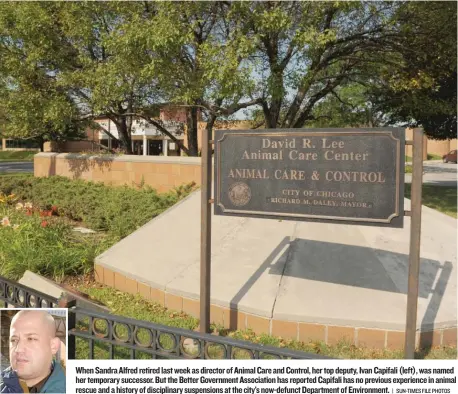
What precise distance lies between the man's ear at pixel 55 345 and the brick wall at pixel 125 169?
22.7 feet

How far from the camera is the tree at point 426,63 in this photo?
10156mm

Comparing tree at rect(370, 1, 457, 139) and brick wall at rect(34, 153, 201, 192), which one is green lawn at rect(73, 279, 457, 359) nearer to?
brick wall at rect(34, 153, 201, 192)

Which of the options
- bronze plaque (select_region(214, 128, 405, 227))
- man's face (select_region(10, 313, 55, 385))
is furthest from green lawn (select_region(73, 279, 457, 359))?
bronze plaque (select_region(214, 128, 405, 227))

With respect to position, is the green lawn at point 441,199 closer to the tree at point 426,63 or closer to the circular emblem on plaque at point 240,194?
the tree at point 426,63

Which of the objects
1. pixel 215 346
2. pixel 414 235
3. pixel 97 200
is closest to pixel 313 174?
pixel 414 235

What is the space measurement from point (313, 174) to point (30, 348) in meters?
2.43

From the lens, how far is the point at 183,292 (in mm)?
4461

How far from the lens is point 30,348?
2.41 meters

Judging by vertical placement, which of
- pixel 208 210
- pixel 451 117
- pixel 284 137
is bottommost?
pixel 208 210

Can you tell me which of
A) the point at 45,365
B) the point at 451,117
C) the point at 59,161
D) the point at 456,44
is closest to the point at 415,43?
the point at 456,44

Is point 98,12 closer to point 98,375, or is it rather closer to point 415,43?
point 415,43

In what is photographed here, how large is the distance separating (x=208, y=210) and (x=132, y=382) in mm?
1776

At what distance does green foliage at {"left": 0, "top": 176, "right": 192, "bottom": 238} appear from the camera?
757 cm

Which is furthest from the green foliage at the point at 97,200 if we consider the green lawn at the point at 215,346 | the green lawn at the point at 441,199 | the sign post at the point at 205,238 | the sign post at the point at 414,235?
the green lawn at the point at 441,199
